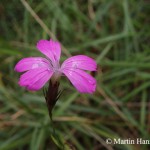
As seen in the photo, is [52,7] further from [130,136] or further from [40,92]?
[130,136]

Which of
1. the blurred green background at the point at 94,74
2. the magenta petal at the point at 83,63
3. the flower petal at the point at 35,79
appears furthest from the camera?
the blurred green background at the point at 94,74

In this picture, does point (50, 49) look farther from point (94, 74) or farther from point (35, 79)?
point (94, 74)

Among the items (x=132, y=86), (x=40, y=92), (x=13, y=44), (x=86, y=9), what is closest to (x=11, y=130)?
(x=40, y=92)

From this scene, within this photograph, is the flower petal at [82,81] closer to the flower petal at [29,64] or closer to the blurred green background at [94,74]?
the flower petal at [29,64]

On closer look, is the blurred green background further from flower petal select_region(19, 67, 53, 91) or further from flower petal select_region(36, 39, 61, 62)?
flower petal select_region(19, 67, 53, 91)

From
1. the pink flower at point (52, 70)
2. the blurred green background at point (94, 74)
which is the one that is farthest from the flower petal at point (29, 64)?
the blurred green background at point (94, 74)
